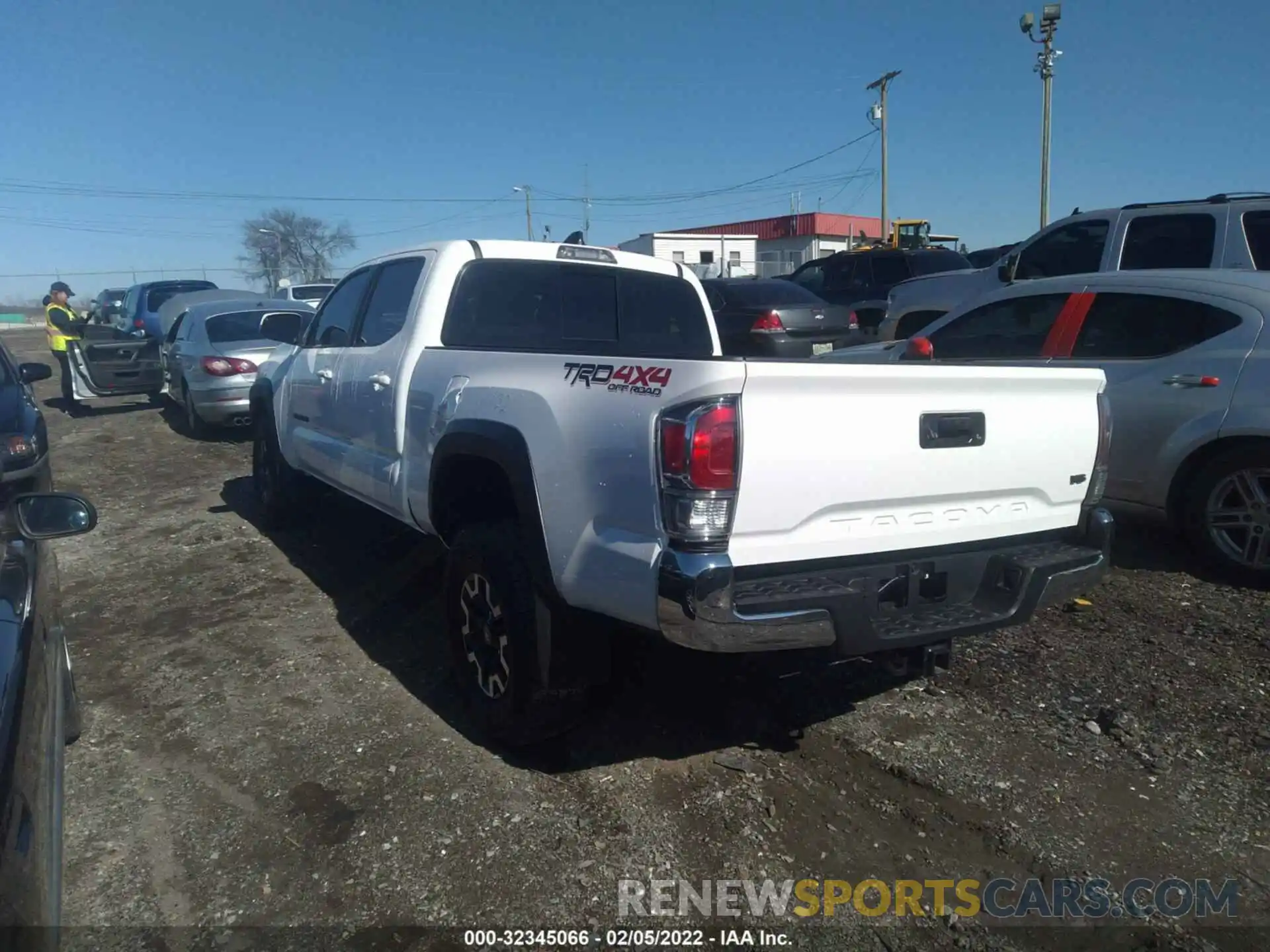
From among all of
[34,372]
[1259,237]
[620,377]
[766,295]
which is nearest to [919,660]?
[620,377]

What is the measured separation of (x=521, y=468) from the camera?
329 centimetres

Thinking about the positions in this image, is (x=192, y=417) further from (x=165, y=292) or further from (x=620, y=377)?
(x=620, y=377)

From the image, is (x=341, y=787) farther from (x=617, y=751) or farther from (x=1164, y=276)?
(x=1164, y=276)

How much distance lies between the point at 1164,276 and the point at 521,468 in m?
4.30

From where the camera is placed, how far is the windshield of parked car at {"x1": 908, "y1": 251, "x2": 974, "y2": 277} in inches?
585

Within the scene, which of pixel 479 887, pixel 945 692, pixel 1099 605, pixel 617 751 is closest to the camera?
pixel 479 887

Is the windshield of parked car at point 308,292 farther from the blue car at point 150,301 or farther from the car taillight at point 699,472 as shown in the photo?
the car taillight at point 699,472

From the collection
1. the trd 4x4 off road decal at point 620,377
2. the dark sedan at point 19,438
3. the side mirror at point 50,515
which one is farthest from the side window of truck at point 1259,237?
the dark sedan at point 19,438

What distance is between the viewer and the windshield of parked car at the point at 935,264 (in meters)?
14.9

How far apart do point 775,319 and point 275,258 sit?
64.3 meters

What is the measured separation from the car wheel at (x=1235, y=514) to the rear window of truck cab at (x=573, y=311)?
2813 mm

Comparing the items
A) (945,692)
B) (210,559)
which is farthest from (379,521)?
(945,692)

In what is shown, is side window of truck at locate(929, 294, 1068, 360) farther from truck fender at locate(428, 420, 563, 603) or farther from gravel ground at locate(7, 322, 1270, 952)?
truck fender at locate(428, 420, 563, 603)

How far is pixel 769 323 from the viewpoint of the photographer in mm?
10438
